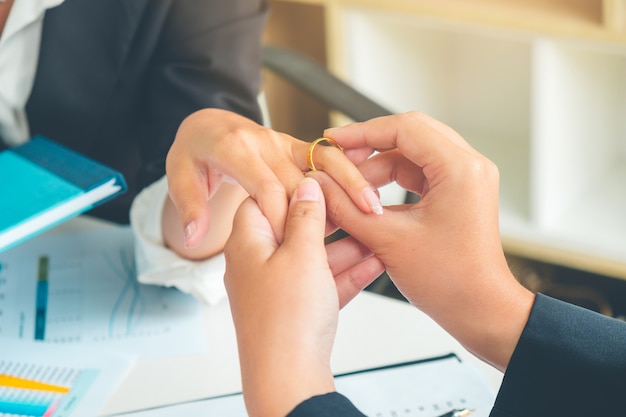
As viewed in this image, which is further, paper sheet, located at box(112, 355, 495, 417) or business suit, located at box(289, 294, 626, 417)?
paper sheet, located at box(112, 355, 495, 417)

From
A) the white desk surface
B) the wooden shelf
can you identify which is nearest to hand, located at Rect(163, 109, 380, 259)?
the white desk surface

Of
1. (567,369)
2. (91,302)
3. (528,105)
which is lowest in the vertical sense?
(528,105)

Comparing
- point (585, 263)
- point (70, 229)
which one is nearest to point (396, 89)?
point (585, 263)

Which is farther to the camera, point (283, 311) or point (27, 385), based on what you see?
point (27, 385)

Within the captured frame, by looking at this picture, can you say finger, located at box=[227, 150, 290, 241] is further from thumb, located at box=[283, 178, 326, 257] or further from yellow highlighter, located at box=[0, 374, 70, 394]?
yellow highlighter, located at box=[0, 374, 70, 394]

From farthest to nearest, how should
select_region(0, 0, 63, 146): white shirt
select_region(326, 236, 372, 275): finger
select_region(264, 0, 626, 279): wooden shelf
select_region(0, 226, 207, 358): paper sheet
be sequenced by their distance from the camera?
select_region(264, 0, 626, 279): wooden shelf → select_region(0, 0, 63, 146): white shirt → select_region(0, 226, 207, 358): paper sheet → select_region(326, 236, 372, 275): finger

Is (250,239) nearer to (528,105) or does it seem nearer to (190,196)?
(190,196)

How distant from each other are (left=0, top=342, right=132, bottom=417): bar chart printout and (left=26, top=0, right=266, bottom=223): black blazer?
0.98 feet

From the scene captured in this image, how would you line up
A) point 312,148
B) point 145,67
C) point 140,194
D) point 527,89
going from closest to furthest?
point 312,148
point 140,194
point 145,67
point 527,89

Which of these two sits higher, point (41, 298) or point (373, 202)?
point (373, 202)

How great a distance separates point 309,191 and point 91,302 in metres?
0.37

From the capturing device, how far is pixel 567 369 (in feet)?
2.43

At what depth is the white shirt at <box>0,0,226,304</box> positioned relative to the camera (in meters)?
1.00

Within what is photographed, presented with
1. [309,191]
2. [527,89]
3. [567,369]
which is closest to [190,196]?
[309,191]
